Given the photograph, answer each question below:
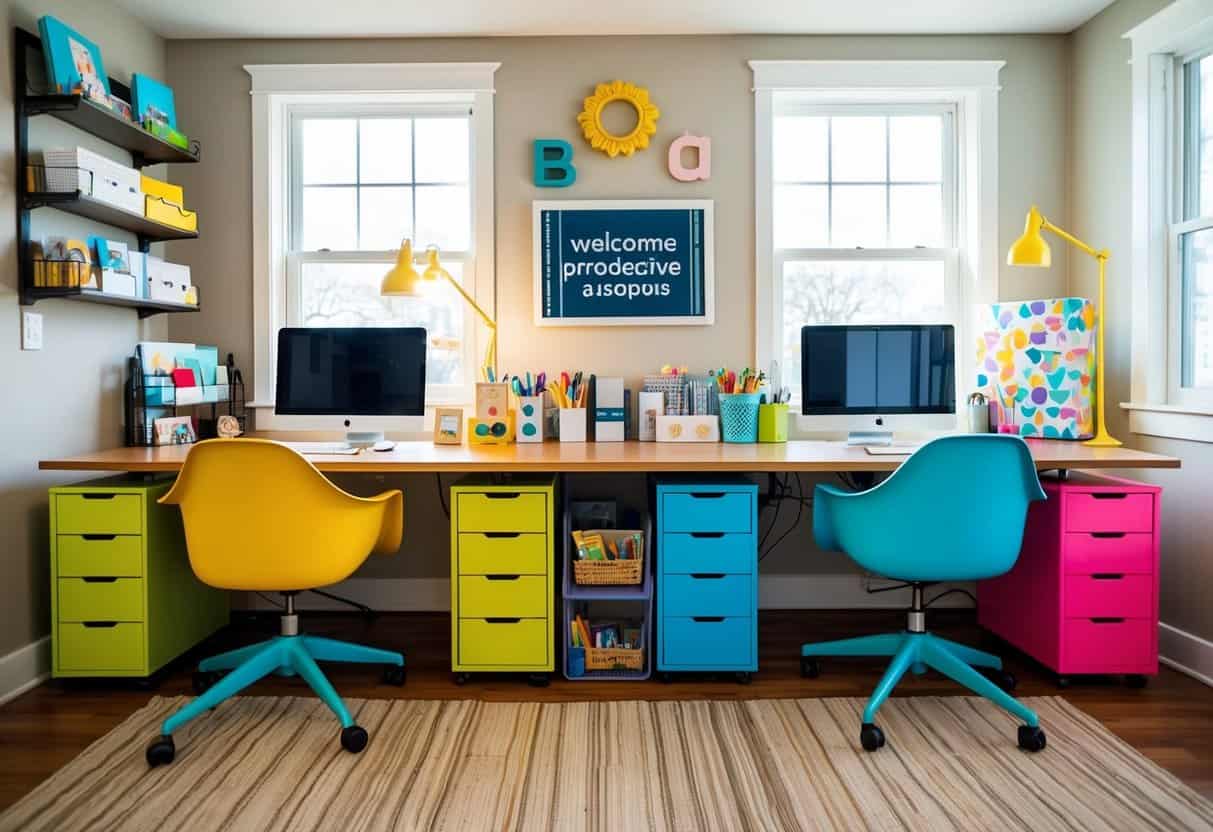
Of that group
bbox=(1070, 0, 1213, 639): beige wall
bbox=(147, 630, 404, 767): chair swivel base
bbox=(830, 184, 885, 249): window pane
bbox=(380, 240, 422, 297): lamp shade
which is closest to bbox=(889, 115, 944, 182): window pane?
bbox=(830, 184, 885, 249): window pane

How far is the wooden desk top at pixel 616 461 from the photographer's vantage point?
231 centimetres

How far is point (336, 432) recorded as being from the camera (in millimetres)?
3223

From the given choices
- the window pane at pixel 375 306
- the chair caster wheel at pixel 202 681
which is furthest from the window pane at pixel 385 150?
the chair caster wheel at pixel 202 681

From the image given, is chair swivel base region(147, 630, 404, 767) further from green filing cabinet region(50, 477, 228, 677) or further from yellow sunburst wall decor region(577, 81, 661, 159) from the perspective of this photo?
yellow sunburst wall decor region(577, 81, 661, 159)

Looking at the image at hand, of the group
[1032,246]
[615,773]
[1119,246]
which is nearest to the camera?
[615,773]

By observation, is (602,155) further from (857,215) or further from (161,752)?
(161,752)

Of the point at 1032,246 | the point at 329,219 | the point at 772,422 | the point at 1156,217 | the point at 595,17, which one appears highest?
the point at 595,17

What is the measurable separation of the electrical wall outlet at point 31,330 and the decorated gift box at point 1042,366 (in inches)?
127

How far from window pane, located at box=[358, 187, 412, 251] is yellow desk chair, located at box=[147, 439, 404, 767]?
1463mm

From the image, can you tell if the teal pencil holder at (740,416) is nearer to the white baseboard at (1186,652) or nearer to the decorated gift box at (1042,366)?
the decorated gift box at (1042,366)

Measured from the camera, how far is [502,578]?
2.46 m

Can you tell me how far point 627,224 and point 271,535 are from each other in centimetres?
177

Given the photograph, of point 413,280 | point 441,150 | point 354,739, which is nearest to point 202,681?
point 354,739

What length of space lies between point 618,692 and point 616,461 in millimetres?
715
